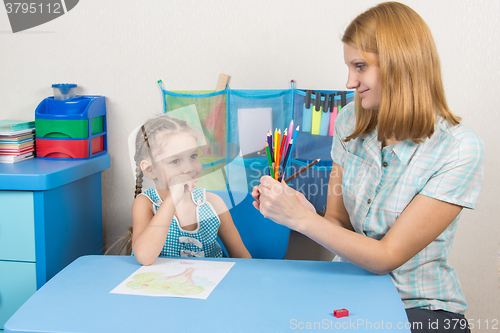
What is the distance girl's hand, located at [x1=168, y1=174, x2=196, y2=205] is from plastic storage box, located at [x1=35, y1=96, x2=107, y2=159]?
477 millimetres

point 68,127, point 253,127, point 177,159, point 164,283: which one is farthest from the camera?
point 68,127

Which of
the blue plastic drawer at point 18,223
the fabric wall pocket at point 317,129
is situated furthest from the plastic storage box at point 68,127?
the fabric wall pocket at point 317,129

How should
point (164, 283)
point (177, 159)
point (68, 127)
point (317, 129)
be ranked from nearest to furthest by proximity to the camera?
point (164, 283) → point (177, 159) → point (317, 129) → point (68, 127)

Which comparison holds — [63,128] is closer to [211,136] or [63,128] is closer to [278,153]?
[211,136]

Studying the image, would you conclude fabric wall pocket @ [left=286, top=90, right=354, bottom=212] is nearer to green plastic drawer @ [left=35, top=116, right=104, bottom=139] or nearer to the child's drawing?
the child's drawing

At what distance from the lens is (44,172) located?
3.77 ft

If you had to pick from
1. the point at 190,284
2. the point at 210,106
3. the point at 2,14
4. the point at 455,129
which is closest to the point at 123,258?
the point at 190,284

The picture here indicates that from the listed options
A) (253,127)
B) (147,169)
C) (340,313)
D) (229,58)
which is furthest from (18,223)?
(340,313)

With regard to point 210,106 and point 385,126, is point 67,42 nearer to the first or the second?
point 210,106

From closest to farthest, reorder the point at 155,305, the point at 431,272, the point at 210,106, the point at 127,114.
Answer: the point at 155,305, the point at 431,272, the point at 210,106, the point at 127,114

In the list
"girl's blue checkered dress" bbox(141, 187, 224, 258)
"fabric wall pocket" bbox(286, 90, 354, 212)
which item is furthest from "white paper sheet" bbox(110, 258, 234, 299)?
"fabric wall pocket" bbox(286, 90, 354, 212)

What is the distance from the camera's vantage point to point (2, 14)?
1514 mm

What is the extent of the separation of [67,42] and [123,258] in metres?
0.90

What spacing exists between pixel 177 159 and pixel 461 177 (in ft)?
2.13
